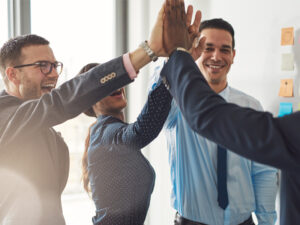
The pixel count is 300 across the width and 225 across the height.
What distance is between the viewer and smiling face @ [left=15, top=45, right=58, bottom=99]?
1358mm

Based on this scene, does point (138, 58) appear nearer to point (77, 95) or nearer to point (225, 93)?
point (77, 95)

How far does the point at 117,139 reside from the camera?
1.38m

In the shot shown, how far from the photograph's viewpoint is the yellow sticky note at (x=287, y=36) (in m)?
1.77

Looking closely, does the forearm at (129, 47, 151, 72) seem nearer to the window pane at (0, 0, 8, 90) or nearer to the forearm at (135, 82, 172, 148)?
the forearm at (135, 82, 172, 148)

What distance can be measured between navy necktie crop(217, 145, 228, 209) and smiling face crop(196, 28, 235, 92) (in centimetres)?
42

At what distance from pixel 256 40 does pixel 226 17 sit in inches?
12.2

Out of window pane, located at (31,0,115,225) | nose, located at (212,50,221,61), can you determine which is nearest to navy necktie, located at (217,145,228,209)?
nose, located at (212,50,221,61)

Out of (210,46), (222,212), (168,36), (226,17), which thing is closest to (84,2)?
(226,17)

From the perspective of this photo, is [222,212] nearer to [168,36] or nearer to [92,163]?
[92,163]

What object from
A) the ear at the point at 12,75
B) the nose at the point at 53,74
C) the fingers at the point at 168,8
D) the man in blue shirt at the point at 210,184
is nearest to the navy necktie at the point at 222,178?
the man in blue shirt at the point at 210,184

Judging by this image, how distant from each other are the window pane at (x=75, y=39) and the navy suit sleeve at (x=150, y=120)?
1304 millimetres

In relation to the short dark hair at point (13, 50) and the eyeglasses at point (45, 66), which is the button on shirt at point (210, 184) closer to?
the eyeglasses at point (45, 66)

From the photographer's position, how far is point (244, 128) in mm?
710

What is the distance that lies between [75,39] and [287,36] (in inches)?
72.2
